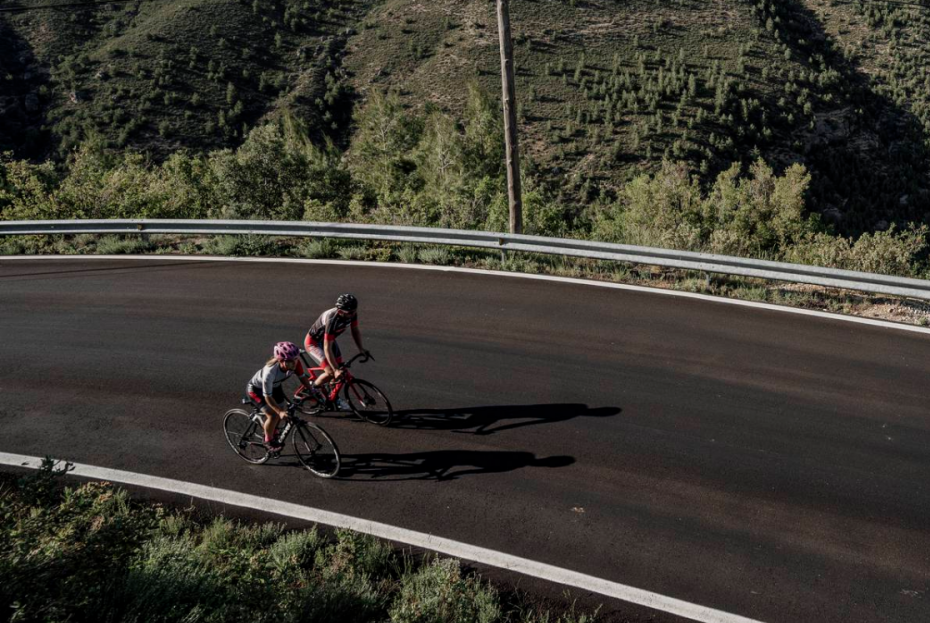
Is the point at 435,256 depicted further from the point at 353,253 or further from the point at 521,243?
the point at 353,253

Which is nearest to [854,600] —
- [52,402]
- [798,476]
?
[798,476]

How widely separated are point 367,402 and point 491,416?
152 cm

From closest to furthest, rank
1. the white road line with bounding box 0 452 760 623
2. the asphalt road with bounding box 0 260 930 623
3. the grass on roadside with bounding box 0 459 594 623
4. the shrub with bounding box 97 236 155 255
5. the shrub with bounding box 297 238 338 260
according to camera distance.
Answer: the grass on roadside with bounding box 0 459 594 623 < the white road line with bounding box 0 452 760 623 < the asphalt road with bounding box 0 260 930 623 < the shrub with bounding box 297 238 338 260 < the shrub with bounding box 97 236 155 255

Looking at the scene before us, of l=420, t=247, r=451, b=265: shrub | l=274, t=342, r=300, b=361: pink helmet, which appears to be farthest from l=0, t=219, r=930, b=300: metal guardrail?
l=274, t=342, r=300, b=361: pink helmet

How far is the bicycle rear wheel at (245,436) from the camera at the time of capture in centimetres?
731

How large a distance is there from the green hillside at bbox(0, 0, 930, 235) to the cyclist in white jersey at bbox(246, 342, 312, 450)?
41197 millimetres

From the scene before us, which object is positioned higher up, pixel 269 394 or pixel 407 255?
pixel 407 255

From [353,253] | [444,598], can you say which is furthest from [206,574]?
[353,253]

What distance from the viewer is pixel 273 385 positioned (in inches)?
272

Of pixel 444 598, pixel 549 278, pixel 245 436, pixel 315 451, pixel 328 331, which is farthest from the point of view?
pixel 549 278

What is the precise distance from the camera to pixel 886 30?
6294cm

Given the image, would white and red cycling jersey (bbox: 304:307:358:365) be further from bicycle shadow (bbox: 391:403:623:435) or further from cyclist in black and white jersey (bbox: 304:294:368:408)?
bicycle shadow (bbox: 391:403:623:435)

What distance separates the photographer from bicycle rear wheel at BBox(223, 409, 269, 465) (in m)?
7.31

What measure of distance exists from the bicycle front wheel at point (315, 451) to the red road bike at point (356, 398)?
25.0 inches
